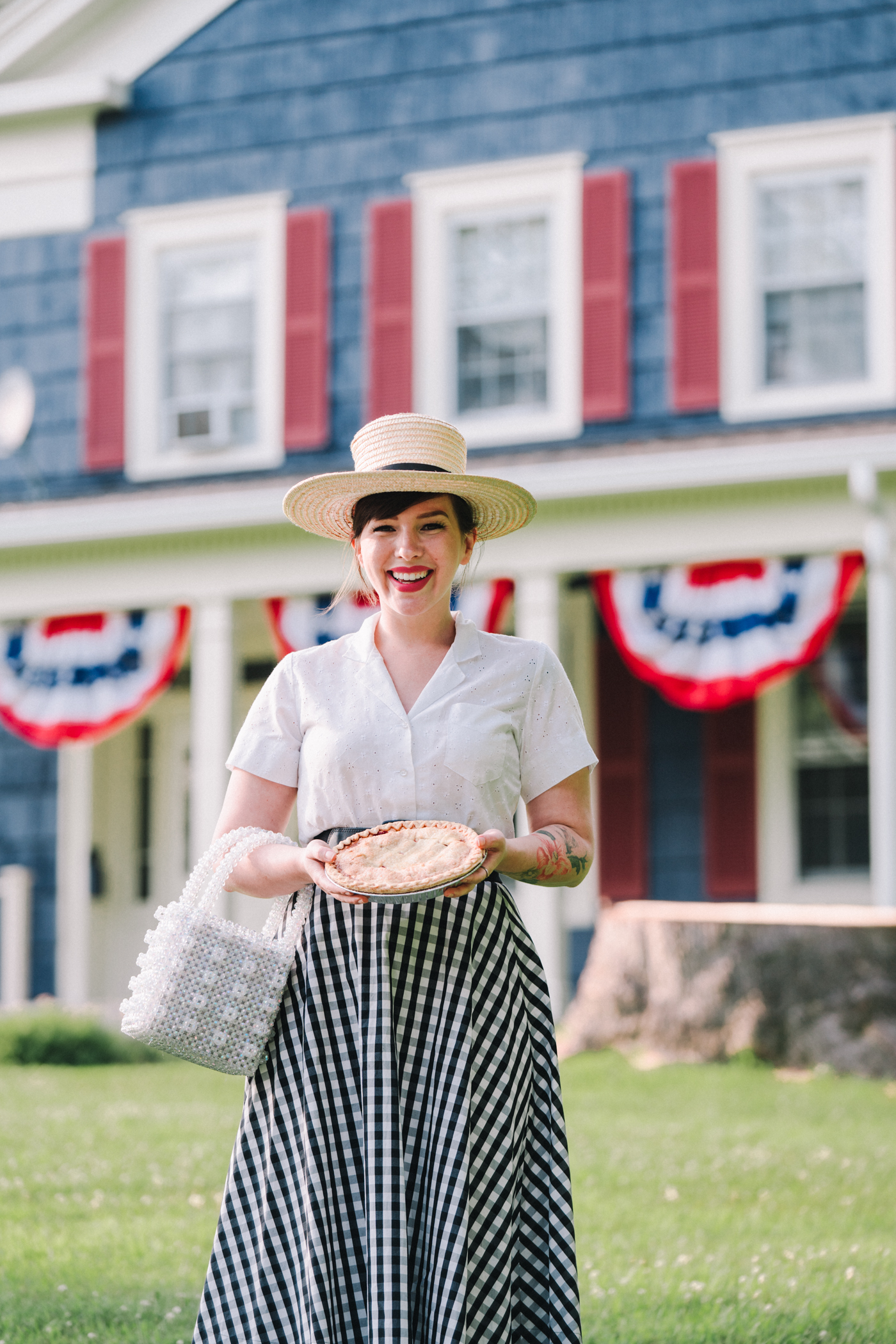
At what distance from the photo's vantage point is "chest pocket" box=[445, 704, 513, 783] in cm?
267

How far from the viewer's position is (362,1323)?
8.42 feet

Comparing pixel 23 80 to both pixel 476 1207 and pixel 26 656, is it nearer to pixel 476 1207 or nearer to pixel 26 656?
pixel 26 656

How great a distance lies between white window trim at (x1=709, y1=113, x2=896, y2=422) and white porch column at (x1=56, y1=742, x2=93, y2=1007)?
5022 mm

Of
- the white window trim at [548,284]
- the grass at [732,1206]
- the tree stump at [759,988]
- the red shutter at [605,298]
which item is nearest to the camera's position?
the grass at [732,1206]

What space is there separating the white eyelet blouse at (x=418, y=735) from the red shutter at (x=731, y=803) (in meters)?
7.87

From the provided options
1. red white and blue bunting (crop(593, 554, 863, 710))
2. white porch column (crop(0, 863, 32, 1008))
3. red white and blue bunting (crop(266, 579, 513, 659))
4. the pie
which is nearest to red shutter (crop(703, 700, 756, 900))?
red white and blue bunting (crop(593, 554, 863, 710))

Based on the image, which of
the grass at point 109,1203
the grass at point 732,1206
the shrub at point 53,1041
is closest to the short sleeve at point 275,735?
the grass at point 109,1203

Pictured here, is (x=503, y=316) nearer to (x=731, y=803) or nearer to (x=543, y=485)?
Result: (x=543, y=485)

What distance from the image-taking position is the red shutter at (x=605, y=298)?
1018 cm

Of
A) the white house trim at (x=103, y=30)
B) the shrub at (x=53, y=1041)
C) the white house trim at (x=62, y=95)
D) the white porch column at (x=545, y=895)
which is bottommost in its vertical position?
the shrub at (x=53, y=1041)

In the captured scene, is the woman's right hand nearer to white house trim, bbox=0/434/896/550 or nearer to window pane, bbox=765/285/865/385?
white house trim, bbox=0/434/896/550

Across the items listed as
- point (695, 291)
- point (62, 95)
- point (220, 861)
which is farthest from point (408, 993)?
point (62, 95)

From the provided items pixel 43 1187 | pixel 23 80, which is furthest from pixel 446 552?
pixel 23 80

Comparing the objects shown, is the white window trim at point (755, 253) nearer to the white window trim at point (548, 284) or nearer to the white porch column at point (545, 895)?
the white window trim at point (548, 284)
